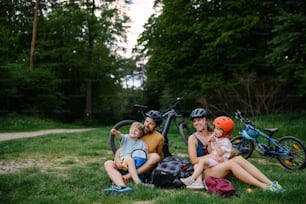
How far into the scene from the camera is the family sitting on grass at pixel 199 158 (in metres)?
3.56

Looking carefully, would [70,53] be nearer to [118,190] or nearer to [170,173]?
[170,173]

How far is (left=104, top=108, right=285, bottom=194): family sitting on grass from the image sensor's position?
11.7 feet

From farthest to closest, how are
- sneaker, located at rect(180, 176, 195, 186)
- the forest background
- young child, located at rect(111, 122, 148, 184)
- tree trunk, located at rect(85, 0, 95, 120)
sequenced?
tree trunk, located at rect(85, 0, 95, 120) → the forest background → young child, located at rect(111, 122, 148, 184) → sneaker, located at rect(180, 176, 195, 186)

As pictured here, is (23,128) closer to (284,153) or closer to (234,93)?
(234,93)

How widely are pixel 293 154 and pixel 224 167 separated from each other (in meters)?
2.34

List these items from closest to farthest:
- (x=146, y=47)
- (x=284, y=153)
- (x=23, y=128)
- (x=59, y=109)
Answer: (x=284, y=153) → (x=23, y=128) → (x=146, y=47) → (x=59, y=109)

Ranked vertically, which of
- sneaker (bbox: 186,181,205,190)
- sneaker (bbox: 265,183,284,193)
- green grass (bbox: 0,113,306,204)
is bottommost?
green grass (bbox: 0,113,306,204)

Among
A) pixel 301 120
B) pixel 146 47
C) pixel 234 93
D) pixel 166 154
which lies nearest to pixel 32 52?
pixel 146 47

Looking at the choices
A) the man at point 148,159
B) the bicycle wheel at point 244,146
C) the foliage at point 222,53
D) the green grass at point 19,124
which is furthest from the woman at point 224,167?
the green grass at point 19,124

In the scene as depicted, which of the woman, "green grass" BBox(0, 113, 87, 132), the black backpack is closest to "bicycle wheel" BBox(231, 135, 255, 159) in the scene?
the woman

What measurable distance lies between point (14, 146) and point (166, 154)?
13.1ft

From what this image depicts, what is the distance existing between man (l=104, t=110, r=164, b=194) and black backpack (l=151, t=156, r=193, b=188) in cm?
16

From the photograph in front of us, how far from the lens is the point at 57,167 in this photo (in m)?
5.05

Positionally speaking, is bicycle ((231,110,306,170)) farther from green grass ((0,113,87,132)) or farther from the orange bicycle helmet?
green grass ((0,113,87,132))
